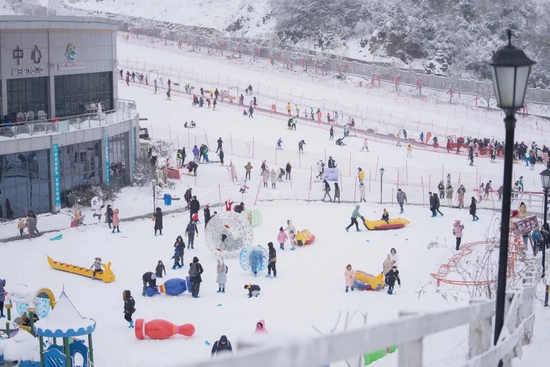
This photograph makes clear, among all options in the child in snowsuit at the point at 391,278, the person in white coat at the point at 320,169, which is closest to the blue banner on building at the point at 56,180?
the person in white coat at the point at 320,169

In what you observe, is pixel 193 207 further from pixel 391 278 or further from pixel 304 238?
pixel 391 278

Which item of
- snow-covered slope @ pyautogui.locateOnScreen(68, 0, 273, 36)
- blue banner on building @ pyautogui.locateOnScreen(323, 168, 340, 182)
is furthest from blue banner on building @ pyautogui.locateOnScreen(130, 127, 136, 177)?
snow-covered slope @ pyautogui.locateOnScreen(68, 0, 273, 36)

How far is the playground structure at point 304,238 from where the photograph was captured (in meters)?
28.8

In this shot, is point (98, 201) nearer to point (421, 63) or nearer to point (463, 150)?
point (463, 150)

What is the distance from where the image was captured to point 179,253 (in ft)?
85.8

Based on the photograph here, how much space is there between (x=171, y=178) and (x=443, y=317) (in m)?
36.1

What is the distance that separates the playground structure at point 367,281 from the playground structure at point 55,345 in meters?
8.82

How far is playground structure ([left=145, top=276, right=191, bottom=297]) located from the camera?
75.5 ft

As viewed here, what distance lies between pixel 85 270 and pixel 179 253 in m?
2.73

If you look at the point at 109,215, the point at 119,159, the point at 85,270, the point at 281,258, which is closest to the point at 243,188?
the point at 119,159

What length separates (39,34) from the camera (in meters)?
38.6

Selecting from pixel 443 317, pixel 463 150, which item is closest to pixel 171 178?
pixel 463 150

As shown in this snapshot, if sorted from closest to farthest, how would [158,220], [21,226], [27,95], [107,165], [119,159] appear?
[21,226] < [158,220] < [27,95] < [107,165] < [119,159]

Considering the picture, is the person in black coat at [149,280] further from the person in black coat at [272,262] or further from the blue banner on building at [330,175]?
the blue banner on building at [330,175]
